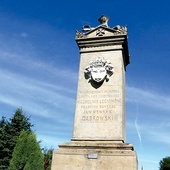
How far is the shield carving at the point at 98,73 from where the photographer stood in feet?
30.0

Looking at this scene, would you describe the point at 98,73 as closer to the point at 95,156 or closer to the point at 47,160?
the point at 95,156

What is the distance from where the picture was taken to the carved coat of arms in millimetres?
9172

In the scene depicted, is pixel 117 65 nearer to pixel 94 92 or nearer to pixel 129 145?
pixel 94 92

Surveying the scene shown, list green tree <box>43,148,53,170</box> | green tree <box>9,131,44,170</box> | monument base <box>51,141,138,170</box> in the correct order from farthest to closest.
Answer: green tree <box>43,148,53,170</box>
green tree <box>9,131,44,170</box>
monument base <box>51,141,138,170</box>

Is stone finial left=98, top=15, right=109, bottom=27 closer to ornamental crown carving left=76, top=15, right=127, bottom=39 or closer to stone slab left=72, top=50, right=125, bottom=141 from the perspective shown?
ornamental crown carving left=76, top=15, right=127, bottom=39

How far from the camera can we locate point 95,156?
7.79 m

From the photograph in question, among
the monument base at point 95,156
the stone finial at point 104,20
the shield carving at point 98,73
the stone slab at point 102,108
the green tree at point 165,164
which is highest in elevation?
the green tree at point 165,164

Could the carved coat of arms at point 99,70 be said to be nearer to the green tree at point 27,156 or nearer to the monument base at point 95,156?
the monument base at point 95,156

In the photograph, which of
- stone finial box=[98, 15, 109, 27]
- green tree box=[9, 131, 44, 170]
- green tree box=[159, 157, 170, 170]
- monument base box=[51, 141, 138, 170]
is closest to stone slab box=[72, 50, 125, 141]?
monument base box=[51, 141, 138, 170]

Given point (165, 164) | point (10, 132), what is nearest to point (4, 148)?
point (10, 132)

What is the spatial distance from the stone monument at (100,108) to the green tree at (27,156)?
1837 cm

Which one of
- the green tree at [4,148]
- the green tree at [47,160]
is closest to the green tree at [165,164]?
the green tree at [47,160]

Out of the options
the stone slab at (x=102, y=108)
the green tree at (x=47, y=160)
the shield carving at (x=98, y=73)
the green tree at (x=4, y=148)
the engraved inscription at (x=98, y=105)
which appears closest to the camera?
the stone slab at (x=102, y=108)

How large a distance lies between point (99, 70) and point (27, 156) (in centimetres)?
1909
